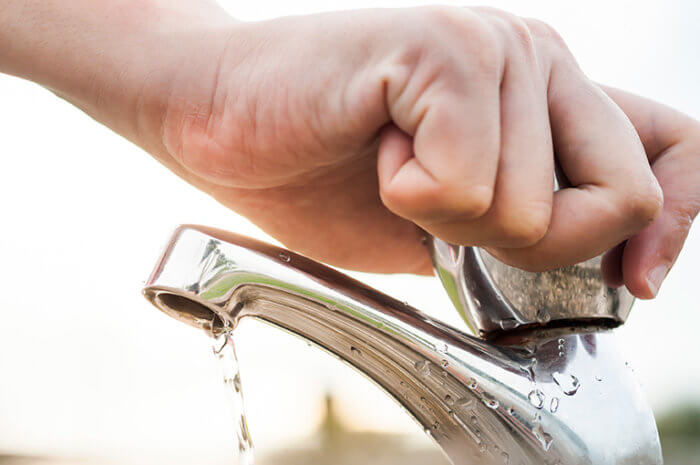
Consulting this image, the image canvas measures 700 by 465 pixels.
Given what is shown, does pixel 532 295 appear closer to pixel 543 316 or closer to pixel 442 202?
pixel 543 316

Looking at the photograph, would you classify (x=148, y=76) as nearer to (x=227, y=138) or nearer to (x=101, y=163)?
(x=227, y=138)

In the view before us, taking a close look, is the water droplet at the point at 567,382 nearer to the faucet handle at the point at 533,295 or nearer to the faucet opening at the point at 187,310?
the faucet handle at the point at 533,295

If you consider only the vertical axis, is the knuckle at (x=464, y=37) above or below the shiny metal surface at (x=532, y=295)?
above

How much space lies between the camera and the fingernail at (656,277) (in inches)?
13.6

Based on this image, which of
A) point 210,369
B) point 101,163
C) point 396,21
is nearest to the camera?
point 396,21

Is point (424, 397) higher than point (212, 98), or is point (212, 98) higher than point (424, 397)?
point (212, 98)

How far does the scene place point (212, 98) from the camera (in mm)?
339

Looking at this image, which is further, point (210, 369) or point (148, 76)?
point (210, 369)

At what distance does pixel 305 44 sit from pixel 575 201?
0.15 metres

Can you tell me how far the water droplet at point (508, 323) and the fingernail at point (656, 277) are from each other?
8cm

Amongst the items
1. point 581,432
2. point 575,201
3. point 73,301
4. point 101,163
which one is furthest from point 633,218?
point 73,301

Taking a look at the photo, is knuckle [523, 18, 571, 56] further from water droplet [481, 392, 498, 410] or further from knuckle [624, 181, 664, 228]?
water droplet [481, 392, 498, 410]

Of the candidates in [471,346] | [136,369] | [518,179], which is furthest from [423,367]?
[136,369]

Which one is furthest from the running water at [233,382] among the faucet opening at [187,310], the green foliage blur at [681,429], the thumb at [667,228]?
the green foliage blur at [681,429]
